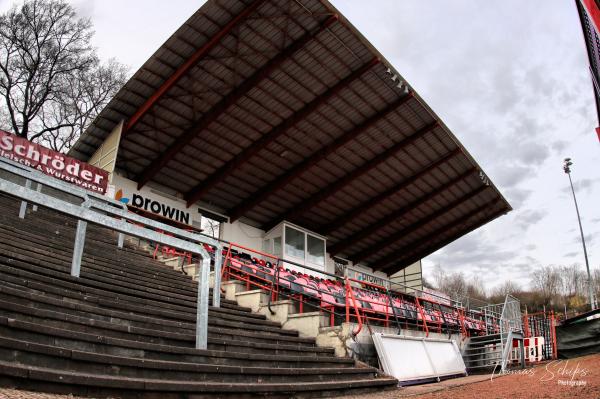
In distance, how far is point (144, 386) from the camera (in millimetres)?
4230

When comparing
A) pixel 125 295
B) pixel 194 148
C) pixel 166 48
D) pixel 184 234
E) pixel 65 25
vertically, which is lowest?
pixel 125 295

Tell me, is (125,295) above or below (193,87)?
below

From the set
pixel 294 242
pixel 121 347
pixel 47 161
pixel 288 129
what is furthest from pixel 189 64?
pixel 294 242

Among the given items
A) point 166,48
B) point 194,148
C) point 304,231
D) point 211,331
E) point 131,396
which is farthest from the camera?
point 304,231

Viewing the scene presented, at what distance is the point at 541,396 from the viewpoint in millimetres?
5879

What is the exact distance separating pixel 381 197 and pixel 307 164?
219 inches

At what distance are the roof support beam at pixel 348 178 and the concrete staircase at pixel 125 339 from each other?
13088mm

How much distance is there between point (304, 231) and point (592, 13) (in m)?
22.9

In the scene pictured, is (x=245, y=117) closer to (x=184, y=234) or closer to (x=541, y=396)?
(x=184, y=234)

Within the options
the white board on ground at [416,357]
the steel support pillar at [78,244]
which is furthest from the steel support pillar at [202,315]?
the white board on ground at [416,357]

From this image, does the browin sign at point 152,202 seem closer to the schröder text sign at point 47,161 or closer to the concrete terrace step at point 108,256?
the schröder text sign at point 47,161

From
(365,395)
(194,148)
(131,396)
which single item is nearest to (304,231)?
(194,148)
